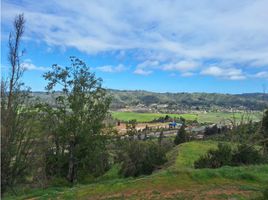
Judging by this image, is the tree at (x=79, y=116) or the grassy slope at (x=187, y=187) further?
Answer: the tree at (x=79, y=116)

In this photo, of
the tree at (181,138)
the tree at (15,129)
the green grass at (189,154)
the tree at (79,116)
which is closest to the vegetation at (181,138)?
the tree at (181,138)

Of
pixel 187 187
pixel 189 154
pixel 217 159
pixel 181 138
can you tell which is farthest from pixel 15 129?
pixel 181 138

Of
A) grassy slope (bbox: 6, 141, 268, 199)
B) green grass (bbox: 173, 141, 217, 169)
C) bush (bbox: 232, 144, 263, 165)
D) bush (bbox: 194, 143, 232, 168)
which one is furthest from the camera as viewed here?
green grass (bbox: 173, 141, 217, 169)

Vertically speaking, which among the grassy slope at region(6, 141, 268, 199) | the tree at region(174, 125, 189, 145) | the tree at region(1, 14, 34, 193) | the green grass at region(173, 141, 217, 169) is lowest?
the tree at region(174, 125, 189, 145)

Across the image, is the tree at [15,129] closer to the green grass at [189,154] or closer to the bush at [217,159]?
the bush at [217,159]

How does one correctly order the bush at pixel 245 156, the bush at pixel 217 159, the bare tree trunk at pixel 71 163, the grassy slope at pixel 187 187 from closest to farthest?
the grassy slope at pixel 187 187
the bush at pixel 217 159
the bush at pixel 245 156
the bare tree trunk at pixel 71 163

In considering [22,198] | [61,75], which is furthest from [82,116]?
[22,198]

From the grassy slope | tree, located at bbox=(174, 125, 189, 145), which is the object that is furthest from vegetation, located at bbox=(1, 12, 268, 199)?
tree, located at bbox=(174, 125, 189, 145)

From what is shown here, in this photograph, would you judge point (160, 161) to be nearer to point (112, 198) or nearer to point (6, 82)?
point (112, 198)

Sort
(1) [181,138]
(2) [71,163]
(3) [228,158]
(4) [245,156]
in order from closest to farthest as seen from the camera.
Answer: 1. (3) [228,158]
2. (4) [245,156]
3. (2) [71,163]
4. (1) [181,138]

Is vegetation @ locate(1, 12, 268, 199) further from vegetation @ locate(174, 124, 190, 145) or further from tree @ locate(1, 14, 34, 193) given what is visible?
vegetation @ locate(174, 124, 190, 145)

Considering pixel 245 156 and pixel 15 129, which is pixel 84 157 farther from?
pixel 15 129

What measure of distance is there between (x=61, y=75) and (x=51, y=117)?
3564 mm

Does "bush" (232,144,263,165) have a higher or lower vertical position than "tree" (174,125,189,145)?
higher
